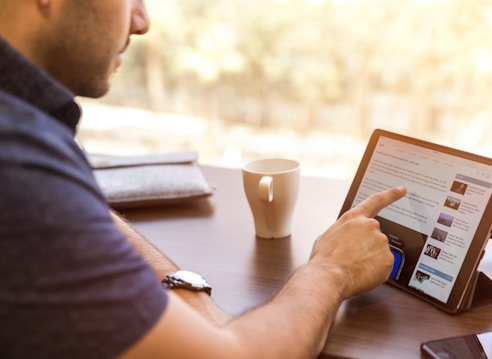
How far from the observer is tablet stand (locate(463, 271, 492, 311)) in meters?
0.80

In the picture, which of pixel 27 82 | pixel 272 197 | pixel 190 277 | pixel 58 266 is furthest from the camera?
pixel 272 197

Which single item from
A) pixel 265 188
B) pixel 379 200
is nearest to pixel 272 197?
pixel 265 188

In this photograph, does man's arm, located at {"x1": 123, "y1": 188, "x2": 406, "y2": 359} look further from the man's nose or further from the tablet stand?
the man's nose

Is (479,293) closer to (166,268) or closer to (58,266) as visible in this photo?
(166,268)

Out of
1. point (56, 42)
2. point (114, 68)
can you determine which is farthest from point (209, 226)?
point (56, 42)

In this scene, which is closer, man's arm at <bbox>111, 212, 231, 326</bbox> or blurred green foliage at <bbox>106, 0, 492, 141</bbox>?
man's arm at <bbox>111, 212, 231, 326</bbox>

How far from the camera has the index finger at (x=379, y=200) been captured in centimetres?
87

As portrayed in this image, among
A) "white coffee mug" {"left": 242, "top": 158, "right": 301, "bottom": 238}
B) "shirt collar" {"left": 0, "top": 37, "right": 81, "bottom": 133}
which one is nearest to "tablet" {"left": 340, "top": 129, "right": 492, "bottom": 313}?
"white coffee mug" {"left": 242, "top": 158, "right": 301, "bottom": 238}

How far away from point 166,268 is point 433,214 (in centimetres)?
42

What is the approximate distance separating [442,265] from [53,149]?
546 millimetres

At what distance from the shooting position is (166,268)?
924 millimetres

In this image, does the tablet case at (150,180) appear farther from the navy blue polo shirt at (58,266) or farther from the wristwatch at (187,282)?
the navy blue polo shirt at (58,266)

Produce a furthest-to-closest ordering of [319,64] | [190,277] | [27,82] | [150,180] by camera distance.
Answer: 1. [319,64]
2. [150,180]
3. [190,277]
4. [27,82]

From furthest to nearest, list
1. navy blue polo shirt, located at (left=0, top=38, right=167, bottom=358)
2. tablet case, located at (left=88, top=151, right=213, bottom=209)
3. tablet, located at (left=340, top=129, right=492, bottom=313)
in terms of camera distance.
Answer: tablet case, located at (left=88, top=151, right=213, bottom=209), tablet, located at (left=340, top=129, right=492, bottom=313), navy blue polo shirt, located at (left=0, top=38, right=167, bottom=358)
